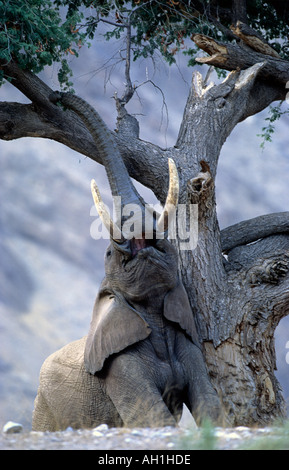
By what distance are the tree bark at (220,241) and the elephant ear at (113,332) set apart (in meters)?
1.48

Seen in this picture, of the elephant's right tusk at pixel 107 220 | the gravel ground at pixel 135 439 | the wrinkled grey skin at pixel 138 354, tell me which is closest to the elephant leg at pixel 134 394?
the wrinkled grey skin at pixel 138 354

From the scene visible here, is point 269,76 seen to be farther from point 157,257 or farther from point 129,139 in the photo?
point 157,257

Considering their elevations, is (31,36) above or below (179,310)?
above

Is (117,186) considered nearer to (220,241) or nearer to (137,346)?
(137,346)

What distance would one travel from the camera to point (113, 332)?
20.6 ft

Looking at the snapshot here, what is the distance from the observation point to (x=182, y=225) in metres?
8.08

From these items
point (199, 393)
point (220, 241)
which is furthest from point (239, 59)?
point (199, 393)

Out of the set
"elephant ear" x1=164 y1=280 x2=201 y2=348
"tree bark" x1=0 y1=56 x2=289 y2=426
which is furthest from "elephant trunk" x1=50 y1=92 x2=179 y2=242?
"tree bark" x1=0 y1=56 x2=289 y2=426

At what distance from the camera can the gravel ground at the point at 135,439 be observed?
412 cm

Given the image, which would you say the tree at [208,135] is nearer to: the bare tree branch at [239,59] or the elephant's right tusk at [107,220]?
the bare tree branch at [239,59]

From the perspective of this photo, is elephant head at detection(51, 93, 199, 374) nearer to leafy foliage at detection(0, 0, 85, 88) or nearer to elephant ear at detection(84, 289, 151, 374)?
elephant ear at detection(84, 289, 151, 374)

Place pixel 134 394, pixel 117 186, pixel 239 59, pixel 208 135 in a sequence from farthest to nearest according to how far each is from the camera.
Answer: pixel 239 59 < pixel 208 135 < pixel 117 186 < pixel 134 394

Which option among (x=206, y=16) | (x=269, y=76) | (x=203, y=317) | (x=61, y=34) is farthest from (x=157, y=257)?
(x=206, y=16)

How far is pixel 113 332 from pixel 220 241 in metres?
2.68
